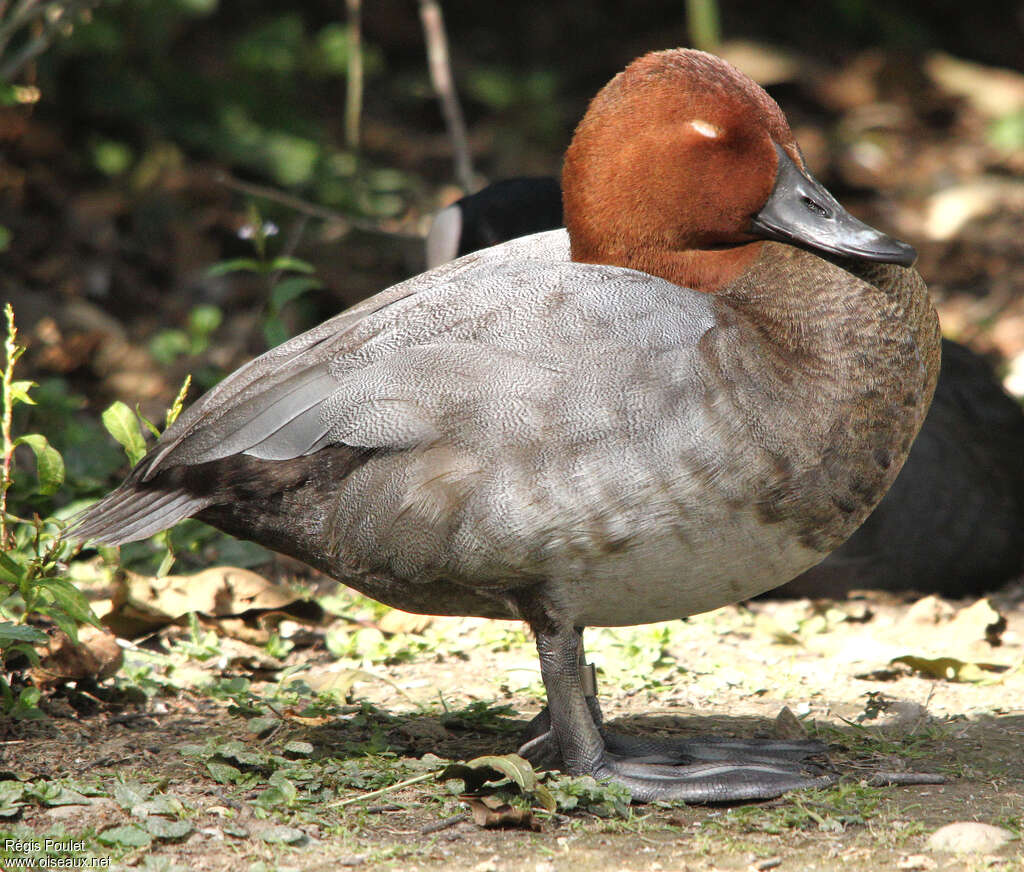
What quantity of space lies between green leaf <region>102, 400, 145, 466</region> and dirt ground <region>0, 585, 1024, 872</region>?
53cm

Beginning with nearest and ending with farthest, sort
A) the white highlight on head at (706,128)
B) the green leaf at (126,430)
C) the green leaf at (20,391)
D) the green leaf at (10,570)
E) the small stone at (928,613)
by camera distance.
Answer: the white highlight on head at (706,128), the green leaf at (10,570), the green leaf at (20,391), the green leaf at (126,430), the small stone at (928,613)

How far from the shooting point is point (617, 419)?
2.31 metres

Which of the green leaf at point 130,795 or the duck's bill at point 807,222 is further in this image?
the duck's bill at point 807,222

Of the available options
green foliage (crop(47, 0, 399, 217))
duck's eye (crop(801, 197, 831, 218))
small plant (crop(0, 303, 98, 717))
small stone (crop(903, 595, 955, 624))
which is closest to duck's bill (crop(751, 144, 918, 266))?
duck's eye (crop(801, 197, 831, 218))

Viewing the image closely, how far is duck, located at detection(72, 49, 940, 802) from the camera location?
2326 mm

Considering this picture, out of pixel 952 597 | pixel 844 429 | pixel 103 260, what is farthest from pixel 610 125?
pixel 103 260

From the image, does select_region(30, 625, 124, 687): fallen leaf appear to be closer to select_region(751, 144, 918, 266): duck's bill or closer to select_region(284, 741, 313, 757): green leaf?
select_region(284, 741, 313, 757): green leaf

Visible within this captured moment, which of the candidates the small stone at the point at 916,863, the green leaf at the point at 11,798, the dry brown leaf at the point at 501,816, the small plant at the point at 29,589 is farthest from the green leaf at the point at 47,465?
the small stone at the point at 916,863

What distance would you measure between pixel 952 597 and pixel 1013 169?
149 inches

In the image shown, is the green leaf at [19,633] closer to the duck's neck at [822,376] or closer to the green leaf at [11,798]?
the green leaf at [11,798]

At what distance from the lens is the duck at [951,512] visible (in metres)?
3.79

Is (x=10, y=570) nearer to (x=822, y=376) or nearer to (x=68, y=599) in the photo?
(x=68, y=599)

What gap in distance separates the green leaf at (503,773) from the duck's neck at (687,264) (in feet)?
3.09

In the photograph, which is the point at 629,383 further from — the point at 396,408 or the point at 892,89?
the point at 892,89
